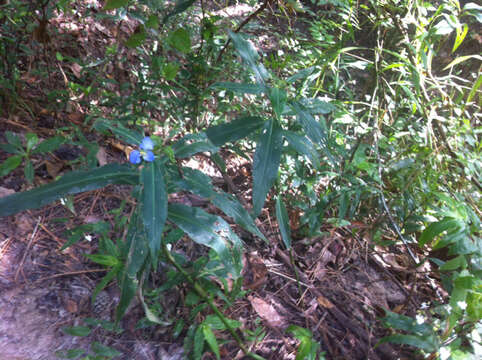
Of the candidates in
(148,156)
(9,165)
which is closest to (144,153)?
A: (148,156)

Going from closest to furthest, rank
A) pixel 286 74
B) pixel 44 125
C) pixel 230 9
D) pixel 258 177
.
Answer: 1. pixel 258 177
2. pixel 44 125
3. pixel 286 74
4. pixel 230 9

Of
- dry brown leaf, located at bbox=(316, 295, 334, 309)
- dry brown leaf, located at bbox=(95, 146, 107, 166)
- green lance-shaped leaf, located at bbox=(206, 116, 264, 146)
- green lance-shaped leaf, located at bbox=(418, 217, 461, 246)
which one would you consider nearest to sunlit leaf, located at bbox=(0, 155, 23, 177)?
dry brown leaf, located at bbox=(95, 146, 107, 166)

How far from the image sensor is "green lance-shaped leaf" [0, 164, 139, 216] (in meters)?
0.93

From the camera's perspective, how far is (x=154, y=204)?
36.4 inches

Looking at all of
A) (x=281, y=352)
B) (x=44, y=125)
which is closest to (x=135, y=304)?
(x=281, y=352)

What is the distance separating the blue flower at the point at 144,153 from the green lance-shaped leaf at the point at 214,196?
0.14m

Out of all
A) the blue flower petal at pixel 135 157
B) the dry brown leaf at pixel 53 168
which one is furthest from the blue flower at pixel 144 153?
the dry brown leaf at pixel 53 168

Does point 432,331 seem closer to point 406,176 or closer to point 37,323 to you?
→ point 406,176

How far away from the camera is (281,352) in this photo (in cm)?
149

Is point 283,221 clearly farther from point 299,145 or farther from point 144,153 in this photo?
point 144,153

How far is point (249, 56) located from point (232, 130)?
282 millimetres

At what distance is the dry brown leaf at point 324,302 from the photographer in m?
1.74

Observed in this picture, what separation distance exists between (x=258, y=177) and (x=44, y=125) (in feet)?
5.57

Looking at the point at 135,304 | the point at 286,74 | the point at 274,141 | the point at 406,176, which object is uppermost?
the point at 274,141
